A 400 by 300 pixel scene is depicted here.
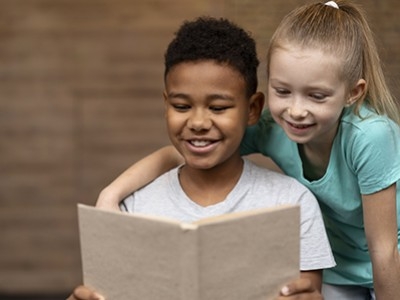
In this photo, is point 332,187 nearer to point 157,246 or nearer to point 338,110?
point 338,110

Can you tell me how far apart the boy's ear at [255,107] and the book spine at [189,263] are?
Answer: 2.20 ft

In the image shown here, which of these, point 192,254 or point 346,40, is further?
point 346,40

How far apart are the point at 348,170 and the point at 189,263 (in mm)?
728

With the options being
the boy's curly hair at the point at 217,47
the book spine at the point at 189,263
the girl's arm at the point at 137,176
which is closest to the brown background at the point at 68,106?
the girl's arm at the point at 137,176

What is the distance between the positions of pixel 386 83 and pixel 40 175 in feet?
11.3

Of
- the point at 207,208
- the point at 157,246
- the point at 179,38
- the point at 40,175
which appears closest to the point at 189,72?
the point at 179,38

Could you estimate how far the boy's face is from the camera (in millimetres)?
3250

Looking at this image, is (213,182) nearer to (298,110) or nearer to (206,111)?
(206,111)

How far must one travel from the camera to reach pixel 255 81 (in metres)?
3.40

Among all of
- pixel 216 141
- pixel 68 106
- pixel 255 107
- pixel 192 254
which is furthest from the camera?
pixel 68 106

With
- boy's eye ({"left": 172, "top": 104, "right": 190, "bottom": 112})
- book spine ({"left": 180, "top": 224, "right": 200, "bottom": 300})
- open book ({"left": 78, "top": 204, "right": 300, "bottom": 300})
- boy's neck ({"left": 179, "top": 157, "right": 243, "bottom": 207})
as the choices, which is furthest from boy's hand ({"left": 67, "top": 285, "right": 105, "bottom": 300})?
boy's eye ({"left": 172, "top": 104, "right": 190, "bottom": 112})

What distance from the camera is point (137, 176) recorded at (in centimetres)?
347

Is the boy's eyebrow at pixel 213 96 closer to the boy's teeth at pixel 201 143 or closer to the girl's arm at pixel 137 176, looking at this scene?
the boy's teeth at pixel 201 143

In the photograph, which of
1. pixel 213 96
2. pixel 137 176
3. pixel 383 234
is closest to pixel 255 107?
pixel 213 96
